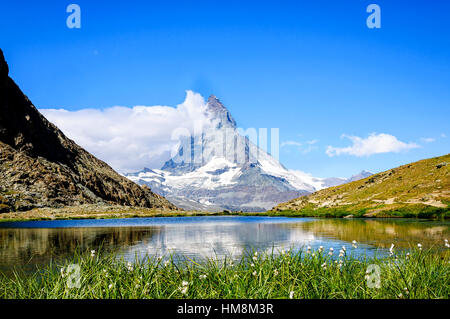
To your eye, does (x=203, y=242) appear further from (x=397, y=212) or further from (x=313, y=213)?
(x=313, y=213)

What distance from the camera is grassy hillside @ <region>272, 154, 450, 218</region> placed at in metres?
98.1

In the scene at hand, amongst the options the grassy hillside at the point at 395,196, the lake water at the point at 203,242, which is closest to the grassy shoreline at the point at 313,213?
the grassy hillside at the point at 395,196

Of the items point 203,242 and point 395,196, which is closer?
point 203,242

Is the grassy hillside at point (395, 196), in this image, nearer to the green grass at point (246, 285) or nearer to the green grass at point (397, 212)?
the green grass at point (397, 212)

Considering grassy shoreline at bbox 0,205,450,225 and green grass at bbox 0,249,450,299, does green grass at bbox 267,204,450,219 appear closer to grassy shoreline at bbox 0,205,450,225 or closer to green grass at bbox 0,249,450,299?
grassy shoreline at bbox 0,205,450,225

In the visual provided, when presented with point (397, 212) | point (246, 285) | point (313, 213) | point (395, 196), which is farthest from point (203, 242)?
point (313, 213)


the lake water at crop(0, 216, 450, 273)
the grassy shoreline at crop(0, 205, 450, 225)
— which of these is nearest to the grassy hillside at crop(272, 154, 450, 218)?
the grassy shoreline at crop(0, 205, 450, 225)

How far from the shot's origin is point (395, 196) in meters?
115

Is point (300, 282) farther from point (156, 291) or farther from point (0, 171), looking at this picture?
point (0, 171)

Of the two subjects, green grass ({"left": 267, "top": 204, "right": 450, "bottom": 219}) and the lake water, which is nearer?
the lake water

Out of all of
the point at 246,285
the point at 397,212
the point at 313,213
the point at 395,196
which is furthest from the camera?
the point at 313,213

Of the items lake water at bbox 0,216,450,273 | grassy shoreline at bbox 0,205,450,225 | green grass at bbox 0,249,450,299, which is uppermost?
green grass at bbox 0,249,450,299
